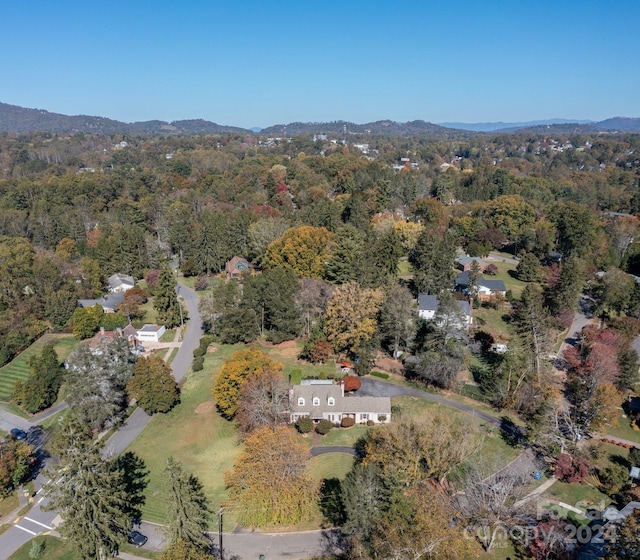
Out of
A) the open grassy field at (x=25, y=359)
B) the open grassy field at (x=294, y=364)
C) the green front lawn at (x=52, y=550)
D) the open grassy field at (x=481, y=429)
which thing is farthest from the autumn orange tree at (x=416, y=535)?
the open grassy field at (x=25, y=359)

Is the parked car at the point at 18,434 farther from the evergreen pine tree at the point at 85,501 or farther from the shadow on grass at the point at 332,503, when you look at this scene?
the shadow on grass at the point at 332,503

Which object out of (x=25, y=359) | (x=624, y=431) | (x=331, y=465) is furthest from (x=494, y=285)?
(x=25, y=359)

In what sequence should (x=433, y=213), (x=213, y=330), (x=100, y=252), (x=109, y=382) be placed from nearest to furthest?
(x=109, y=382) < (x=213, y=330) < (x=100, y=252) < (x=433, y=213)

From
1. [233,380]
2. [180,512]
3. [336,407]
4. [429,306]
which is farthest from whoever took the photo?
[429,306]

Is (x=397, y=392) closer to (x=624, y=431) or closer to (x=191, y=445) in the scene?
(x=624, y=431)

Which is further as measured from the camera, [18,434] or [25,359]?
[25,359]

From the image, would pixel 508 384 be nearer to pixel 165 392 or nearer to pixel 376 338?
pixel 376 338

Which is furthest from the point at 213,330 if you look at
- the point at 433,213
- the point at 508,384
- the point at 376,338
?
the point at 433,213
